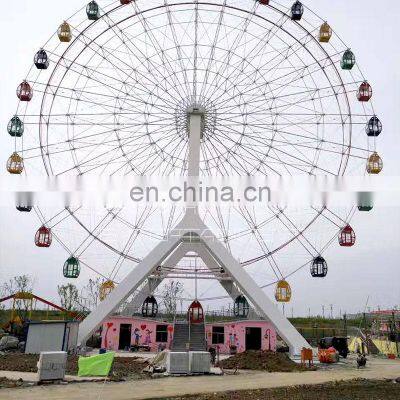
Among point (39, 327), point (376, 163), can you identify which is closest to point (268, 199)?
point (376, 163)

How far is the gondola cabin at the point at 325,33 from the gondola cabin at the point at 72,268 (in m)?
19.7

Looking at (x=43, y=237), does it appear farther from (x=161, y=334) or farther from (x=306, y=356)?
(x=306, y=356)

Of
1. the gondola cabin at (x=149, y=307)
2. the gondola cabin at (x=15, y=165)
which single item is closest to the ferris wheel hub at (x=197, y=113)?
the gondola cabin at (x=15, y=165)

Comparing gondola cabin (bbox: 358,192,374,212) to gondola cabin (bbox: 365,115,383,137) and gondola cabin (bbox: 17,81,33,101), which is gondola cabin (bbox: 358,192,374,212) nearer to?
gondola cabin (bbox: 365,115,383,137)

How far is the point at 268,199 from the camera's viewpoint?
1161 inches

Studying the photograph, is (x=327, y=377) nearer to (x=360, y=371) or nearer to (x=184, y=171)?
(x=360, y=371)

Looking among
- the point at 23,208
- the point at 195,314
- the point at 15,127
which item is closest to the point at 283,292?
the point at 195,314

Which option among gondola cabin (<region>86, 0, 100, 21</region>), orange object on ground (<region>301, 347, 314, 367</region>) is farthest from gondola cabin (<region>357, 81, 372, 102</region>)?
gondola cabin (<region>86, 0, 100, 21</region>)

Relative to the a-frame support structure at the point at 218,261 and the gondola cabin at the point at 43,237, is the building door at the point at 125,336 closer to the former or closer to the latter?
the a-frame support structure at the point at 218,261

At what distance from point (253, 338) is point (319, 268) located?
971 cm

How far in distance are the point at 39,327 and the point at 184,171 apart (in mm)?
→ 12593

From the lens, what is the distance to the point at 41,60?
2772 cm

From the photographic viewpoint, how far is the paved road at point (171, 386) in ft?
43.9

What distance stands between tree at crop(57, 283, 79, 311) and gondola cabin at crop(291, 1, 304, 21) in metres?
46.6
